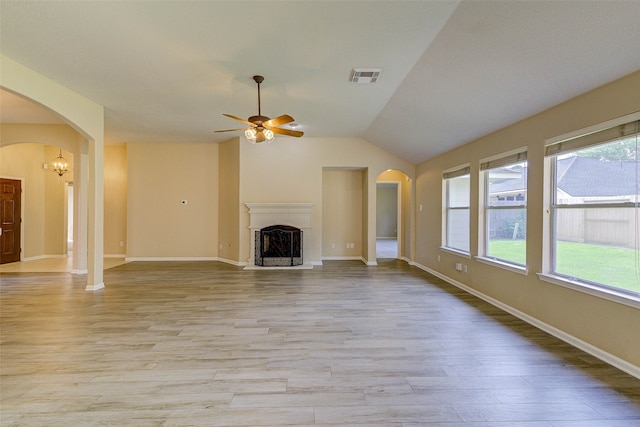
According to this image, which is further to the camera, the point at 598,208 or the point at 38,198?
the point at 38,198

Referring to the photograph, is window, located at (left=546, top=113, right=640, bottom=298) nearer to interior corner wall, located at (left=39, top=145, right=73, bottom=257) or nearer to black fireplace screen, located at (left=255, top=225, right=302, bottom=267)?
black fireplace screen, located at (left=255, top=225, right=302, bottom=267)

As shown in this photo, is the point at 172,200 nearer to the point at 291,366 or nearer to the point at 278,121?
the point at 278,121

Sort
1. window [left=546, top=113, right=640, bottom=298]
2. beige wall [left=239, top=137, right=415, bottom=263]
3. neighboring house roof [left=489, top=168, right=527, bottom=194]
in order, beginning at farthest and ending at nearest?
1. beige wall [left=239, top=137, right=415, bottom=263]
2. neighboring house roof [left=489, top=168, right=527, bottom=194]
3. window [left=546, top=113, right=640, bottom=298]

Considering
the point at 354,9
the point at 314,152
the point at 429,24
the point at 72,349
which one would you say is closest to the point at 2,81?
the point at 72,349

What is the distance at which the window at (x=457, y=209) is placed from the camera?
16.4 feet

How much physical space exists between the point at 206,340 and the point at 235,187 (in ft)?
15.0

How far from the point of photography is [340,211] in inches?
301

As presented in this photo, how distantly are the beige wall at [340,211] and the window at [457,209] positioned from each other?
247cm

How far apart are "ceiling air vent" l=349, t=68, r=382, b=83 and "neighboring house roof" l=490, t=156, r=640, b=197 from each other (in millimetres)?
2269

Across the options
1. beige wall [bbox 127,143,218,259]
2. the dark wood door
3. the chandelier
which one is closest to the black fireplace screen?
beige wall [bbox 127,143,218,259]

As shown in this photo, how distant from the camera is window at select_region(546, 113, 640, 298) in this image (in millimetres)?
2422

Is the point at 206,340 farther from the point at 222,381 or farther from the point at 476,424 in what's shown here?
the point at 476,424

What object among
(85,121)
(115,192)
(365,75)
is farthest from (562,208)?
(115,192)

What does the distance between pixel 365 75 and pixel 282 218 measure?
3.92 meters
